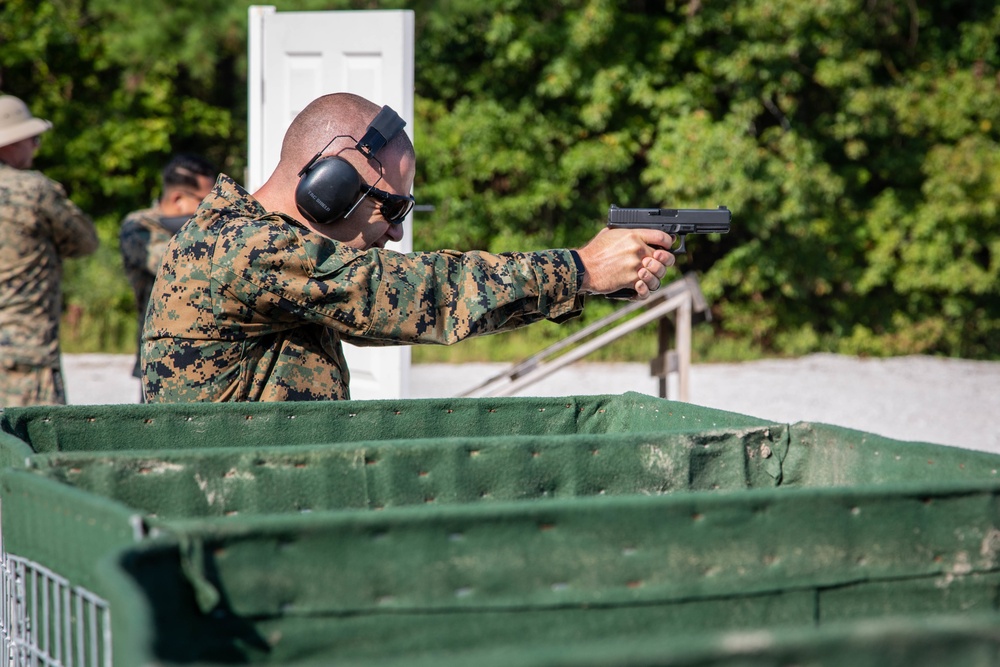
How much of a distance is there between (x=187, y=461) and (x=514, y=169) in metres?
11.1

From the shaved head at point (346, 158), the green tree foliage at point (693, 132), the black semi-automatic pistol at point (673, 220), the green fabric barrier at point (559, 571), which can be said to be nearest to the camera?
the green fabric barrier at point (559, 571)

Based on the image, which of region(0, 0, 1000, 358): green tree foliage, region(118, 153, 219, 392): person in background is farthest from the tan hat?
region(0, 0, 1000, 358): green tree foliage

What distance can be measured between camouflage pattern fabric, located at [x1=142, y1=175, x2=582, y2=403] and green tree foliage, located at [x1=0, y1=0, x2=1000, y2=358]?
9.10 m

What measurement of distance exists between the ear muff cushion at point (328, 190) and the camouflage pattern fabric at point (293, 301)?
0.10m

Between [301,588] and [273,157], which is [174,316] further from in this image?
[273,157]

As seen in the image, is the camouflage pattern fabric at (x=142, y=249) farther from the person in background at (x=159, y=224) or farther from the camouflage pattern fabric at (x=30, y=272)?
the camouflage pattern fabric at (x=30, y=272)

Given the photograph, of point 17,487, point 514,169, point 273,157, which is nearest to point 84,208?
point 514,169

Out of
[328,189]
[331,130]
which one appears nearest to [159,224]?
[331,130]

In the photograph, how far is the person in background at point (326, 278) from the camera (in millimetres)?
2234

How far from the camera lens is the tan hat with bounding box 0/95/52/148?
5.29 m

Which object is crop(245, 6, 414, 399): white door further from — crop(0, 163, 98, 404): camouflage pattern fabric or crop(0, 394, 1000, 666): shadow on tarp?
crop(0, 394, 1000, 666): shadow on tarp

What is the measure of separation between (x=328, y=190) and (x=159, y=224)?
3.18 meters

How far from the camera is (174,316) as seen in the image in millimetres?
2473

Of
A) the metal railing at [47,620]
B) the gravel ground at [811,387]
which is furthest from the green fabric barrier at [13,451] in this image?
the gravel ground at [811,387]
